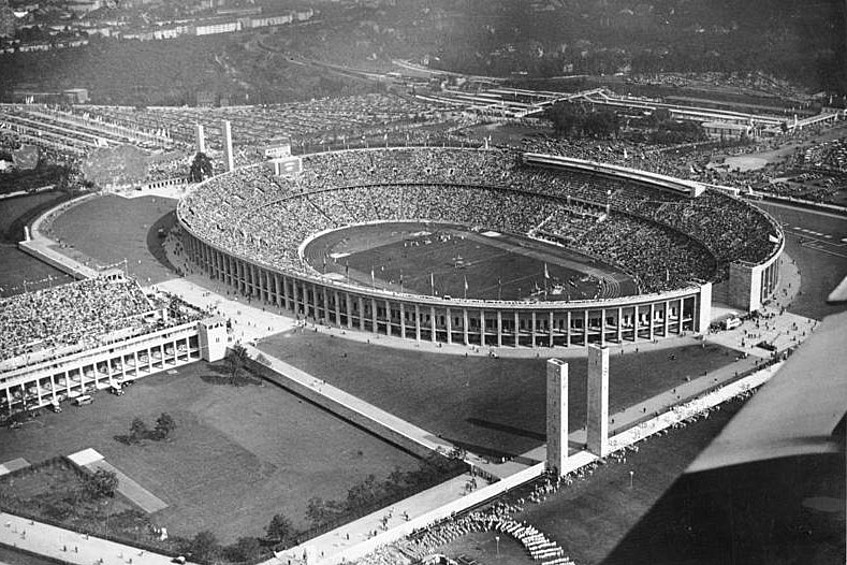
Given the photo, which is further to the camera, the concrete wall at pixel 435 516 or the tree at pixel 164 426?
the tree at pixel 164 426

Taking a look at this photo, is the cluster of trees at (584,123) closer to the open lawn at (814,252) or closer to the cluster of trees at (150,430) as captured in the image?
the open lawn at (814,252)

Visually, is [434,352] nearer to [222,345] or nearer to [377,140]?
[222,345]

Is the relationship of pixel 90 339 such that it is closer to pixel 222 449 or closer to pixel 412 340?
pixel 222 449

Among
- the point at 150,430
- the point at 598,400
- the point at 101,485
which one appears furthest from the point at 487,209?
the point at 101,485

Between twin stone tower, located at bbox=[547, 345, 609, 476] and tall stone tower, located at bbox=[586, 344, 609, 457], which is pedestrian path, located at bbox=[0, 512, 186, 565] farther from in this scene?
tall stone tower, located at bbox=[586, 344, 609, 457]

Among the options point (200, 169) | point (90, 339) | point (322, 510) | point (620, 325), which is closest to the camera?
point (322, 510)

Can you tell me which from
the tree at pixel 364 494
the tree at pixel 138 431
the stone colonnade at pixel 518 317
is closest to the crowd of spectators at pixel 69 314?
the tree at pixel 138 431
